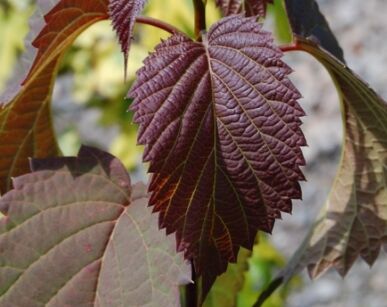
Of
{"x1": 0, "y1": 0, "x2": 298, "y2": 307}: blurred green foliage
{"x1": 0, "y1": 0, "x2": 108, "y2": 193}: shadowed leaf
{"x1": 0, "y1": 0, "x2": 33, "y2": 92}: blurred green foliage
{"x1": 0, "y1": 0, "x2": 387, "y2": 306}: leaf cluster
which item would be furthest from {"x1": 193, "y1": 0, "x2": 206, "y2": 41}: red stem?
{"x1": 0, "y1": 0, "x2": 33, "y2": 92}: blurred green foliage

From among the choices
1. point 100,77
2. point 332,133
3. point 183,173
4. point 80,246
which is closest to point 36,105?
point 80,246

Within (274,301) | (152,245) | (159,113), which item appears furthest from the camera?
(274,301)

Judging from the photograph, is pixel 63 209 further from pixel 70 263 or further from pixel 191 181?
pixel 191 181

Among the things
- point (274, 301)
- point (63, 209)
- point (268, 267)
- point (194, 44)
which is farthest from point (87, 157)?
point (268, 267)

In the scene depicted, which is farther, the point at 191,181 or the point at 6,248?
the point at 6,248

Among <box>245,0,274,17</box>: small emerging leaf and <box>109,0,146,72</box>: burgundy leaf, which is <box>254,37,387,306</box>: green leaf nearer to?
<box>245,0,274,17</box>: small emerging leaf

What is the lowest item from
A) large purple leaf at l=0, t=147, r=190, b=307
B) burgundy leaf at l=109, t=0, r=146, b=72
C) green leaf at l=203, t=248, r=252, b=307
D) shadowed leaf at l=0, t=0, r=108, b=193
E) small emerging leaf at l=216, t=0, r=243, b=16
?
green leaf at l=203, t=248, r=252, b=307

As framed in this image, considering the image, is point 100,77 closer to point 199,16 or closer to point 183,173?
point 199,16
